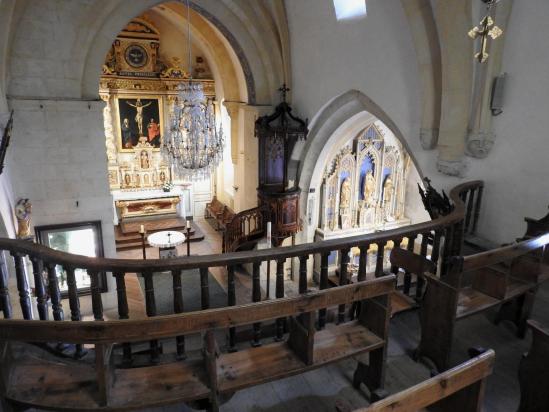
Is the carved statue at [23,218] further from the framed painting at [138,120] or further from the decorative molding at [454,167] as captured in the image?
the decorative molding at [454,167]

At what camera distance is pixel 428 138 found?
5.97m

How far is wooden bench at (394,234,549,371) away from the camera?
106 inches

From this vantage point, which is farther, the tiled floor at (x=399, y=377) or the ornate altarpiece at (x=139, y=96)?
the ornate altarpiece at (x=139, y=96)

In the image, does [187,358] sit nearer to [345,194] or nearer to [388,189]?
[345,194]

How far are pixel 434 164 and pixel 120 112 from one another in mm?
9970

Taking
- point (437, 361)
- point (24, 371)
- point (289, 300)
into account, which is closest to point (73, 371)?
point (24, 371)

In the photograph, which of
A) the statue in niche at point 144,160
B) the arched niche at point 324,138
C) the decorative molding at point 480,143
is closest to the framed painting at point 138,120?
the statue in niche at point 144,160

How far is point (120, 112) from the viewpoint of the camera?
12.6 meters

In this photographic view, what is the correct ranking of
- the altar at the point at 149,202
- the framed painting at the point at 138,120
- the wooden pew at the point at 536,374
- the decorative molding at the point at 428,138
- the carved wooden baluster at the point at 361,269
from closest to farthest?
the wooden pew at the point at 536,374 < the carved wooden baluster at the point at 361,269 < the decorative molding at the point at 428,138 < the framed painting at the point at 138,120 < the altar at the point at 149,202

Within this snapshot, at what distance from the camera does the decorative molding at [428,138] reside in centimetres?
593

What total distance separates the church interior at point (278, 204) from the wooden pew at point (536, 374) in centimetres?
1

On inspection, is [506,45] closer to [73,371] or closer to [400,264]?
[400,264]

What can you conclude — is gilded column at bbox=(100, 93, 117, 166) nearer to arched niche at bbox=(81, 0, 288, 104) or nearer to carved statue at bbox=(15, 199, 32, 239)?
arched niche at bbox=(81, 0, 288, 104)

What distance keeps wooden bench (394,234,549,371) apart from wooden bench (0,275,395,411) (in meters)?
0.49
